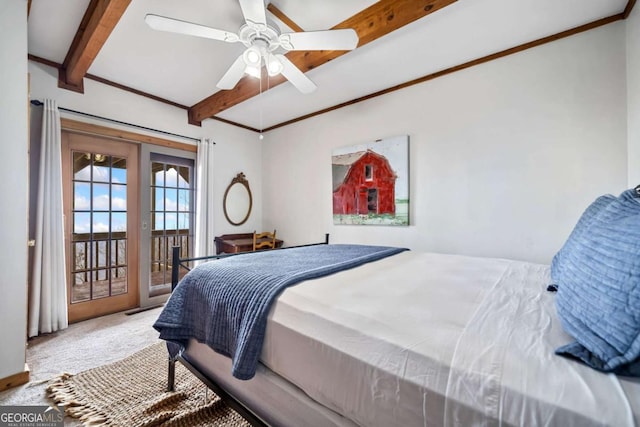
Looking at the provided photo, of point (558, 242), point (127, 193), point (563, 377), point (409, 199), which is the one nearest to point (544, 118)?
point (558, 242)

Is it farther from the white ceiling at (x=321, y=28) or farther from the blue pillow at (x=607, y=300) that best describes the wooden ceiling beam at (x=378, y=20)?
the blue pillow at (x=607, y=300)

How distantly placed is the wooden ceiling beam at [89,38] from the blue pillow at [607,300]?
2663 mm

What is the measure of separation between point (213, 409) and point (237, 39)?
2.25 m

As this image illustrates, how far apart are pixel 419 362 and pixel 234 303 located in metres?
0.81

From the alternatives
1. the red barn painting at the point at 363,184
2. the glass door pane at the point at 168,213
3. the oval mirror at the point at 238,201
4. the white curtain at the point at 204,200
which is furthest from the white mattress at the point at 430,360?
the oval mirror at the point at 238,201

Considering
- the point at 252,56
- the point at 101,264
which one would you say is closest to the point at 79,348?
the point at 101,264

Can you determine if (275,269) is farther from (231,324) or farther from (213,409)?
(213,409)

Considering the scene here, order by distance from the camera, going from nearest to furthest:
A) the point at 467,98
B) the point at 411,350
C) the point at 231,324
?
the point at 411,350 → the point at 231,324 → the point at 467,98

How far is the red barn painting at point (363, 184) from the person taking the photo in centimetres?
311

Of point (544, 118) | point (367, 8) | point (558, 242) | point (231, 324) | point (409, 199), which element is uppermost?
point (367, 8)

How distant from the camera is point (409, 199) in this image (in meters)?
2.96

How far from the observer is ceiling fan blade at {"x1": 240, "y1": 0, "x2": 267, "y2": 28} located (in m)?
1.47

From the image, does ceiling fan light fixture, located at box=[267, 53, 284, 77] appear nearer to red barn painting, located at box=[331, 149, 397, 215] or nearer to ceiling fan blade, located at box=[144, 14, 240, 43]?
ceiling fan blade, located at box=[144, 14, 240, 43]

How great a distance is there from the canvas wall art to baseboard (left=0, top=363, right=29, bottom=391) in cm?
299
